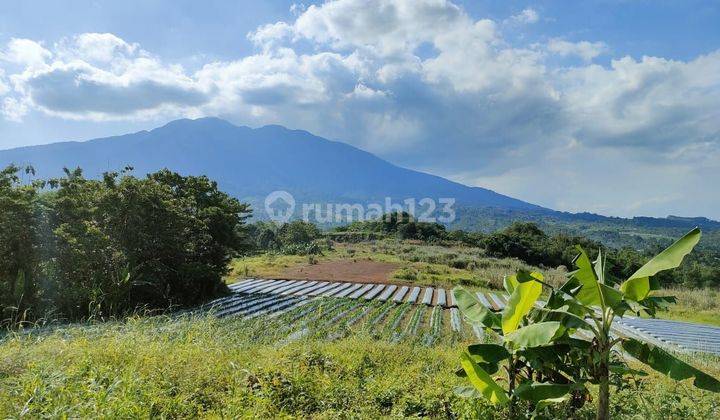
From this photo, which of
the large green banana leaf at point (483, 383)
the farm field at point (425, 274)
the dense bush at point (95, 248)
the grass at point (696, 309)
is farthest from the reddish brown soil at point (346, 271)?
the large green banana leaf at point (483, 383)

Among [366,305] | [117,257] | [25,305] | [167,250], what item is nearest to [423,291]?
[366,305]

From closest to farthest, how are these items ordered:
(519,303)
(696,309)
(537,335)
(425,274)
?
(537,335), (519,303), (696,309), (425,274)

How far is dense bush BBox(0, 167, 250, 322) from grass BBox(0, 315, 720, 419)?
382cm

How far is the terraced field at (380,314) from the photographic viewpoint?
10117mm

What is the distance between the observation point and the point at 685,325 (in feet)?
45.2

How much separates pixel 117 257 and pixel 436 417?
916 centimetres

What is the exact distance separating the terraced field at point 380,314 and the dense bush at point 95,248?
1.56 metres

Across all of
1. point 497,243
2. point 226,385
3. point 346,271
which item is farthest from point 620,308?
point 497,243

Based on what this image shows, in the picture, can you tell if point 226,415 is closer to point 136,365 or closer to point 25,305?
point 136,365

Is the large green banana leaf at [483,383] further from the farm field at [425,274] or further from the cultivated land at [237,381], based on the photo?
the farm field at [425,274]

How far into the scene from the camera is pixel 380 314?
12.8 m

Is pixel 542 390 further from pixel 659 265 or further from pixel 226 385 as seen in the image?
pixel 226 385

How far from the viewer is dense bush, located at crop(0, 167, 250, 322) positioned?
8.98 metres

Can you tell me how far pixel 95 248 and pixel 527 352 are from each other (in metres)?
9.93
